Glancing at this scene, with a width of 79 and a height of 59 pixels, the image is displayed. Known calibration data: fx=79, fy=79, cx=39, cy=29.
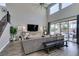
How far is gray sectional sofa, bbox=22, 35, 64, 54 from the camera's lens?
3.14m

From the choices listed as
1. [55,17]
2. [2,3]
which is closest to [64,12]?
[55,17]

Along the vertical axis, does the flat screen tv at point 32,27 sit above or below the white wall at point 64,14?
below

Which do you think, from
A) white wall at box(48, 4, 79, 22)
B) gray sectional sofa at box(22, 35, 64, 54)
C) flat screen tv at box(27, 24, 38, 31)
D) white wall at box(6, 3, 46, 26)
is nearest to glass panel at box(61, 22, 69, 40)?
gray sectional sofa at box(22, 35, 64, 54)

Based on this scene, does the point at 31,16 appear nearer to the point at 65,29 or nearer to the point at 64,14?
the point at 65,29

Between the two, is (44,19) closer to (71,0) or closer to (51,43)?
(51,43)

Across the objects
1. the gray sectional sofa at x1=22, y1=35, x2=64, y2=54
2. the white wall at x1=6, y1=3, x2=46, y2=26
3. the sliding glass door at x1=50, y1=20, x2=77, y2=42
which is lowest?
the gray sectional sofa at x1=22, y1=35, x2=64, y2=54

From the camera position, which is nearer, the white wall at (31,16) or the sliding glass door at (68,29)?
the white wall at (31,16)

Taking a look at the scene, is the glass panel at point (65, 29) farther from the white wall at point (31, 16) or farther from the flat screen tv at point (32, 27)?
the flat screen tv at point (32, 27)

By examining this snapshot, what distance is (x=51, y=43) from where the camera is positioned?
3426mm

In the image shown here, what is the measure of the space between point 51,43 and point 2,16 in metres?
2.25

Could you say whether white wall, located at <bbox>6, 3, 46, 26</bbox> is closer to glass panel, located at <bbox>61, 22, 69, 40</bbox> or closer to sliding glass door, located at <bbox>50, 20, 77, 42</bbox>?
sliding glass door, located at <bbox>50, 20, 77, 42</bbox>

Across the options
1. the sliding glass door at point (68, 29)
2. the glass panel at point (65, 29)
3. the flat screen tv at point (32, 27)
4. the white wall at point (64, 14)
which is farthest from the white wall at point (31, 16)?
the glass panel at point (65, 29)

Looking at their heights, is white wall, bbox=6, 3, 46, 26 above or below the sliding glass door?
above

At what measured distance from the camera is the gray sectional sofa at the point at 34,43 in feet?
10.3
